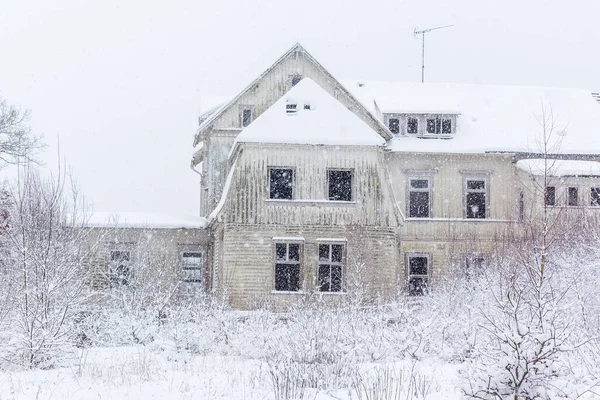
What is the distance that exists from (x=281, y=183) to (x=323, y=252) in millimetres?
2686

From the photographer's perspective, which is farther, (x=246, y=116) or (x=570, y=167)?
(x=246, y=116)

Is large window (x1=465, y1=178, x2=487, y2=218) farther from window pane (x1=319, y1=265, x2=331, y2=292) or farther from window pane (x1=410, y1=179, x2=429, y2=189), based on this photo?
window pane (x1=319, y1=265, x2=331, y2=292)

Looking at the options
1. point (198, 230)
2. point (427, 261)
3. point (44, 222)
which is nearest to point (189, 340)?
point (44, 222)

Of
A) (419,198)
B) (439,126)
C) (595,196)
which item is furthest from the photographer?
(439,126)

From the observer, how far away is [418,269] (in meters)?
29.8

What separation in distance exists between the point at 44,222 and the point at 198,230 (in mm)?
14169

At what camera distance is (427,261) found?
97.5 ft

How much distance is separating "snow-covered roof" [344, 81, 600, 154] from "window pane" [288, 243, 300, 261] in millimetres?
6485

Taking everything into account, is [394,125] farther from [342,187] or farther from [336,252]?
[336,252]

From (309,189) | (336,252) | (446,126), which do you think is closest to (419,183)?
(446,126)

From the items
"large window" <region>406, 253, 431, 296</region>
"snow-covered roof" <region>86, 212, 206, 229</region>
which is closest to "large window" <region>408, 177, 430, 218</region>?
"large window" <region>406, 253, 431, 296</region>

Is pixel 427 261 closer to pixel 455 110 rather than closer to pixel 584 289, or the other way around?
pixel 455 110

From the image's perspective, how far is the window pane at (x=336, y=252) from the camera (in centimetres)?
2602

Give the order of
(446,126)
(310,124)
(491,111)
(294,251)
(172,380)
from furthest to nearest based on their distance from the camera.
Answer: (491,111), (446,126), (310,124), (294,251), (172,380)
